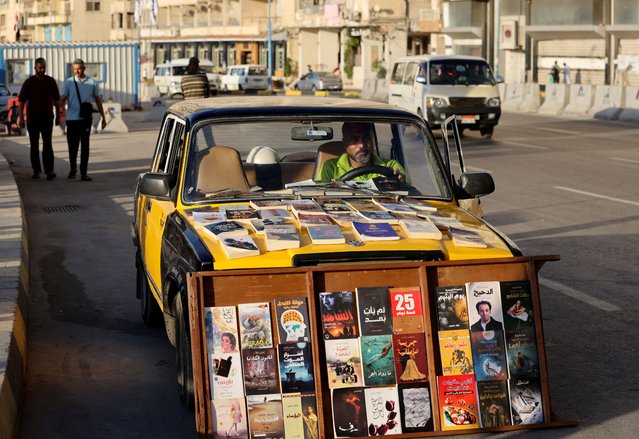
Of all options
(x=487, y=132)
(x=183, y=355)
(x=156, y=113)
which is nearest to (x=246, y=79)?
(x=156, y=113)

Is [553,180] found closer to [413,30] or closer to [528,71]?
[528,71]

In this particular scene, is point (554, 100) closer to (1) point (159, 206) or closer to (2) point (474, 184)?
(2) point (474, 184)

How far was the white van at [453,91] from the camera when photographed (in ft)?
94.5

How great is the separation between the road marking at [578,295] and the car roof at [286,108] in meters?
2.53

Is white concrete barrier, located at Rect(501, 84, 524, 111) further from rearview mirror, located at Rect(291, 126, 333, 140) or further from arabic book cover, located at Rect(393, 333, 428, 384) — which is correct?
arabic book cover, located at Rect(393, 333, 428, 384)

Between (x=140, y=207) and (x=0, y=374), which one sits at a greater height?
(x=140, y=207)

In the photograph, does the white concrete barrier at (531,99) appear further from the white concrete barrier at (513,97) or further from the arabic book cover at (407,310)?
the arabic book cover at (407,310)

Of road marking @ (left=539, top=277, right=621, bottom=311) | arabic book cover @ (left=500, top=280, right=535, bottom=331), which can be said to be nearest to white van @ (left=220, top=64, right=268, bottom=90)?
road marking @ (left=539, top=277, right=621, bottom=311)

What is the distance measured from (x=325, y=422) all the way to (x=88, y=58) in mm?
39714

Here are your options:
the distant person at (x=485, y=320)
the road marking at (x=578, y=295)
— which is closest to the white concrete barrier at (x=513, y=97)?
the road marking at (x=578, y=295)

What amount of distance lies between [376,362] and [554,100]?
3680 centimetres

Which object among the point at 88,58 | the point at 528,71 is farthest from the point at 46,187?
the point at 528,71

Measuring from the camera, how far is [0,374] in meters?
6.22

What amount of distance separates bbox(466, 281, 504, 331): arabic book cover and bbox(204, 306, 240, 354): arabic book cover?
114 centimetres
